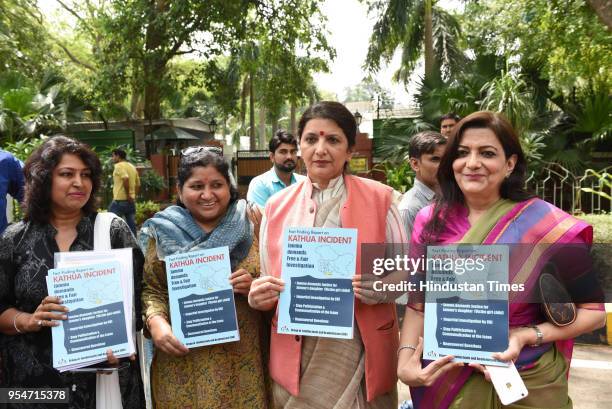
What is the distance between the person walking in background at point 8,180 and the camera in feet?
10.4

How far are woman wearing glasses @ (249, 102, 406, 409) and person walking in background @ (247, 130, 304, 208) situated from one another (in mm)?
2204

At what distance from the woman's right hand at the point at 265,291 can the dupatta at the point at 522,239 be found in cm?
64

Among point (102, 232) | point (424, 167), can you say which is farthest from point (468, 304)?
point (424, 167)

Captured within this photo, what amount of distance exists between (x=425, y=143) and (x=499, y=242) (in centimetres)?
207

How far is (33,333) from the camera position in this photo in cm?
219

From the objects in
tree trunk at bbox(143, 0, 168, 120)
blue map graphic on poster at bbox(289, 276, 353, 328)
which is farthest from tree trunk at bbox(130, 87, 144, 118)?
blue map graphic on poster at bbox(289, 276, 353, 328)

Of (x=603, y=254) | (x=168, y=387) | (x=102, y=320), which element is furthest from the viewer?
(x=603, y=254)

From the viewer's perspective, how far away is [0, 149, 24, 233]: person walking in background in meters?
3.18

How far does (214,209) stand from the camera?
7.55ft

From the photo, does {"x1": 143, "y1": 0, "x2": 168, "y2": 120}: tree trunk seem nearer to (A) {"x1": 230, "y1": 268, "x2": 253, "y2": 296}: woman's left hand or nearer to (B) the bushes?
(B) the bushes

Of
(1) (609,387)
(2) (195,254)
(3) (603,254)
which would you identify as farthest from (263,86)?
(2) (195,254)

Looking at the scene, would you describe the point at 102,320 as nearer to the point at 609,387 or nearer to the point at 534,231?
the point at 534,231

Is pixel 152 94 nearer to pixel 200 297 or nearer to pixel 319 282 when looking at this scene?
pixel 200 297

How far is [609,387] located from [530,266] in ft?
9.73
